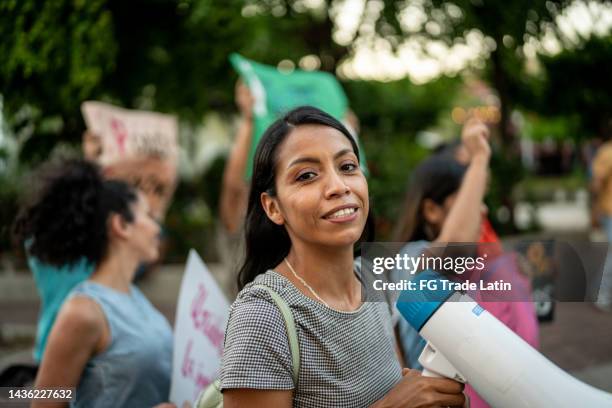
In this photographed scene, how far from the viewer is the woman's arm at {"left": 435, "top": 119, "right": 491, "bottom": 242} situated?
6.97 ft

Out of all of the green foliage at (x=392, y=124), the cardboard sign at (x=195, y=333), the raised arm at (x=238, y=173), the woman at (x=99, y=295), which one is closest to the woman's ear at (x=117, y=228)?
the woman at (x=99, y=295)

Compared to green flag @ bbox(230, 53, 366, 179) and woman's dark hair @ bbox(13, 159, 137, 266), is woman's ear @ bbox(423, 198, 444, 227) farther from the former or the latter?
woman's dark hair @ bbox(13, 159, 137, 266)

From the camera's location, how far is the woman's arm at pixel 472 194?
212 cm

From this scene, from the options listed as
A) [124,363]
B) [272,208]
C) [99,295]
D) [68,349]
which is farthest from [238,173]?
[272,208]

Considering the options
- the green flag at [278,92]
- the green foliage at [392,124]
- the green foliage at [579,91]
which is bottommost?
the green foliage at [392,124]

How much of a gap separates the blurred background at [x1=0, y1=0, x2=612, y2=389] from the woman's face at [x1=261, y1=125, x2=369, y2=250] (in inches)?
43.8

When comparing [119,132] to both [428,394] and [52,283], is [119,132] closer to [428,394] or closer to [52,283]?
[52,283]

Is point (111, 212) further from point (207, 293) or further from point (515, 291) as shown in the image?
point (515, 291)

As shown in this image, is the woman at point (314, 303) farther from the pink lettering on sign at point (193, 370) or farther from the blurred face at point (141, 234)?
the blurred face at point (141, 234)

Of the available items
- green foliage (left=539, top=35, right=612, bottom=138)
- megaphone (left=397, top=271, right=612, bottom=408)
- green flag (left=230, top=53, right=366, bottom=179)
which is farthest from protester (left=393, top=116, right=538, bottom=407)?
green foliage (left=539, top=35, right=612, bottom=138)

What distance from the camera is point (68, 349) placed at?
6.46 ft

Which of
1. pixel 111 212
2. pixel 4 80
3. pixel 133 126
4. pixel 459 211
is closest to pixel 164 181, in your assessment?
pixel 133 126

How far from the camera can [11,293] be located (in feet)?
27.0

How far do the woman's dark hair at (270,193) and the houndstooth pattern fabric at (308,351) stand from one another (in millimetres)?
225
